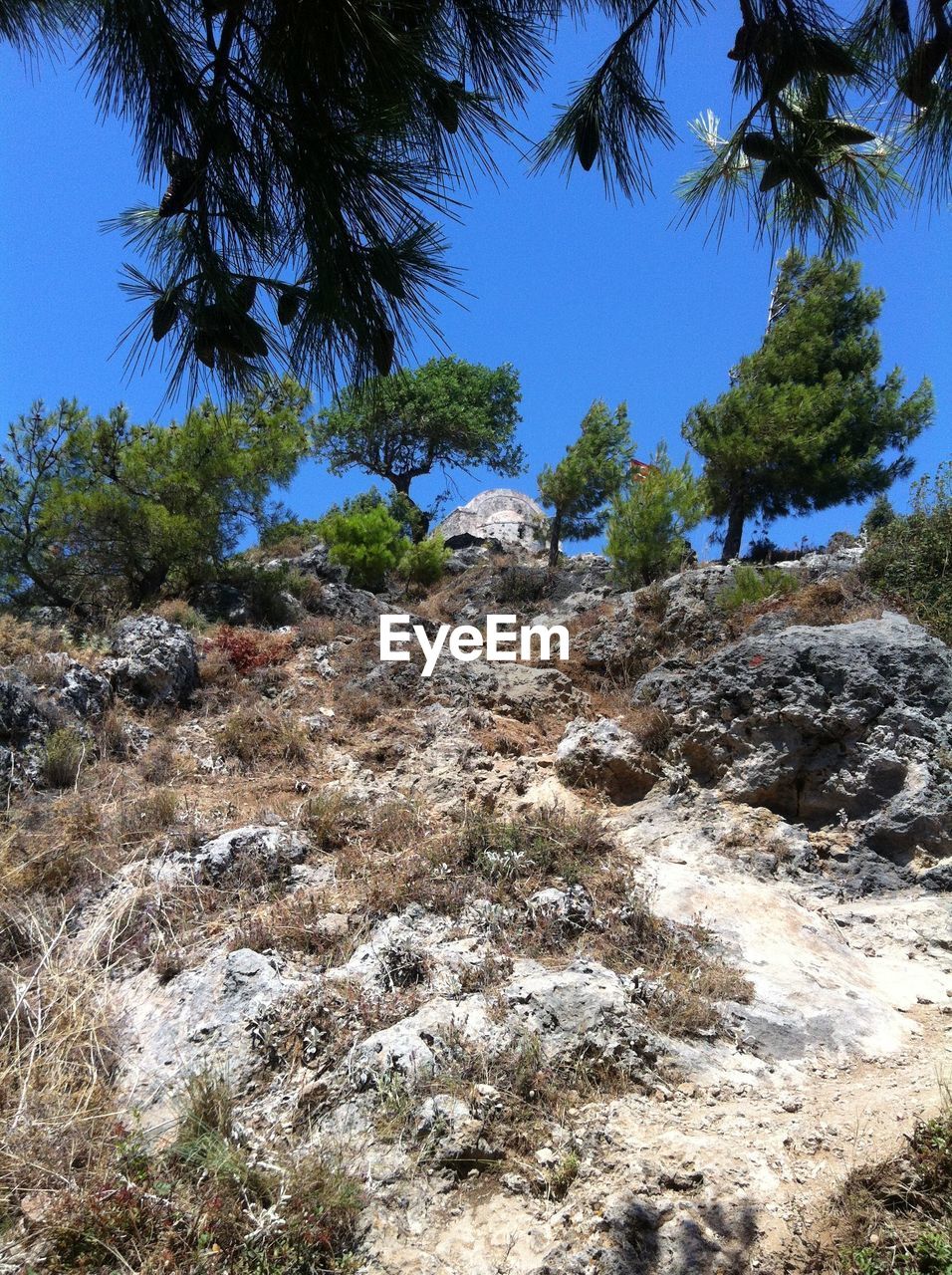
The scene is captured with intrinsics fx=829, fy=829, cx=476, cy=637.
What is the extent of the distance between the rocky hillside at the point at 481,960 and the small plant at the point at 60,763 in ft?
0.10

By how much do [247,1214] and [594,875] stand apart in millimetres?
2527

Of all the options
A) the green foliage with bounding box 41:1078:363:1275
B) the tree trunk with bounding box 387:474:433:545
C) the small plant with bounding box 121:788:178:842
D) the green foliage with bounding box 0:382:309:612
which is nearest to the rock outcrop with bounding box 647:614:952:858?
the small plant with bounding box 121:788:178:842

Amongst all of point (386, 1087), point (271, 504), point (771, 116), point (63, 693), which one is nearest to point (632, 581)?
point (271, 504)

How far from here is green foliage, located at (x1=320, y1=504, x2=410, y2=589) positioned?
15469mm

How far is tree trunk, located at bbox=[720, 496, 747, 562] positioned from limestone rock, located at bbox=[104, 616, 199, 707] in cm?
1232

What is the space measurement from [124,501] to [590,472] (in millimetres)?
11098

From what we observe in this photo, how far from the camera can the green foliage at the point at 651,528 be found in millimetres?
12727

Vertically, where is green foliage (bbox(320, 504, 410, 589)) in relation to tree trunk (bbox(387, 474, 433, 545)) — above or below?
below

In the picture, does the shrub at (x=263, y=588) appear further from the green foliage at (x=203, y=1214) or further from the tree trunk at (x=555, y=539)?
the green foliage at (x=203, y=1214)

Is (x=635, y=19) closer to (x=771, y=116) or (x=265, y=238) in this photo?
(x=771, y=116)

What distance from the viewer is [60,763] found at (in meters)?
6.62

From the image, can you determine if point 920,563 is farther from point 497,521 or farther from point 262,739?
point 497,521

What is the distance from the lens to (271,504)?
1388 cm

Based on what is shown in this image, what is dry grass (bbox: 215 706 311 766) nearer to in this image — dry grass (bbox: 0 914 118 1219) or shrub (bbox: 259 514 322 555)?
dry grass (bbox: 0 914 118 1219)
